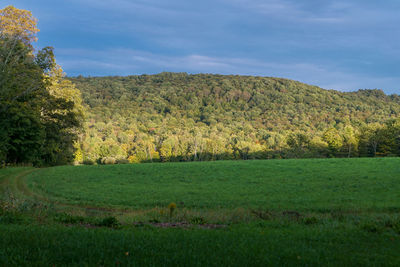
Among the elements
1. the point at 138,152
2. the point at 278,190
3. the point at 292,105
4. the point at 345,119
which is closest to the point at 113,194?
the point at 278,190

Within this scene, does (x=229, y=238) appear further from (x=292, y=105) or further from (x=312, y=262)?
(x=292, y=105)

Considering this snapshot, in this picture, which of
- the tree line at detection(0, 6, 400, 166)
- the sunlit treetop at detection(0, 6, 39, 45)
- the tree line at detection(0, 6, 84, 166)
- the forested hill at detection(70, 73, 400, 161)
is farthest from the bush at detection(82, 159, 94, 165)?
the sunlit treetop at detection(0, 6, 39, 45)

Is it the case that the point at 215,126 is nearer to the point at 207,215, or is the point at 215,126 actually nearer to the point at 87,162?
the point at 87,162

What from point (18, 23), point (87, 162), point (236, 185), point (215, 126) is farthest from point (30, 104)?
point (215, 126)

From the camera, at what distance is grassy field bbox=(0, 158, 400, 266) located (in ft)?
19.7

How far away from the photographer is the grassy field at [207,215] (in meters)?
5.99

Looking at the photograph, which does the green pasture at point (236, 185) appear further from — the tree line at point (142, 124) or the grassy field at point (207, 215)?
the tree line at point (142, 124)

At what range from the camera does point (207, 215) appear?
42.0 feet

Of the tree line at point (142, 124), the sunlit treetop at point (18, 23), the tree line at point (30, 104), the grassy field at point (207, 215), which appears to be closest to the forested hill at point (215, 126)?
the tree line at point (142, 124)

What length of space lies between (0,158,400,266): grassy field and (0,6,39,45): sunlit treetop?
16836mm

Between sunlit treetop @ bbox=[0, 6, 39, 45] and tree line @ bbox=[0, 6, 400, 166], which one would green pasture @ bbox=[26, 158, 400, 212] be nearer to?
tree line @ bbox=[0, 6, 400, 166]

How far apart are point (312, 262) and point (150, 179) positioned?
2597cm

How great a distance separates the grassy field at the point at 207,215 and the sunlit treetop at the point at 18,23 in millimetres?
16836

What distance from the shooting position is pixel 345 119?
490ft
